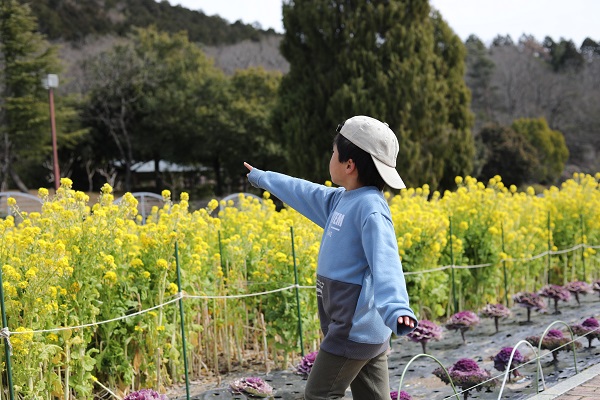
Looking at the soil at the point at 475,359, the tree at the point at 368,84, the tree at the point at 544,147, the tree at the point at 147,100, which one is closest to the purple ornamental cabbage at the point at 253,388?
the soil at the point at 475,359

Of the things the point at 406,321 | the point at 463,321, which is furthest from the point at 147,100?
the point at 406,321

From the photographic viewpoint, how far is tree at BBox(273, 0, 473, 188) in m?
17.5

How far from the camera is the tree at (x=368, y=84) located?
17.5 m

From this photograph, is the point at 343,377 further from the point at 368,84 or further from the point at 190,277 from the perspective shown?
the point at 368,84

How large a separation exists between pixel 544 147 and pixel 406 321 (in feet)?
99.5

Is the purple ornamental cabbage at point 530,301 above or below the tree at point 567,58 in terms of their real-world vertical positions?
below

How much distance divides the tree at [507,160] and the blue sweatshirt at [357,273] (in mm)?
25704

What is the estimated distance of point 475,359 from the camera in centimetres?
519

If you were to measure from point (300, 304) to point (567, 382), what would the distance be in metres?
1.82

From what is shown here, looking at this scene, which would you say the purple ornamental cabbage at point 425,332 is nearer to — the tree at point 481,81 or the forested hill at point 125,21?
the forested hill at point 125,21

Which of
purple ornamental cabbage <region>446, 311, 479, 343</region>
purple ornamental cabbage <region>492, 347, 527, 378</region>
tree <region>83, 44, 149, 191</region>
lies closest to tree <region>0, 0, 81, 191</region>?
tree <region>83, 44, 149, 191</region>

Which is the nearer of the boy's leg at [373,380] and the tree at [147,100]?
the boy's leg at [373,380]

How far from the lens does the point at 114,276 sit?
3.95 metres

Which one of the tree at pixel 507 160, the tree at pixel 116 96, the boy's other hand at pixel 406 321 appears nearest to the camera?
the boy's other hand at pixel 406 321
